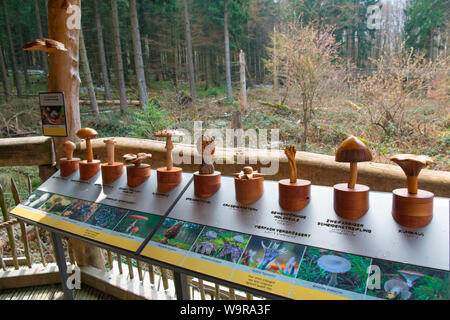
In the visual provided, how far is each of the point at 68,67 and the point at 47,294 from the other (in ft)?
6.36

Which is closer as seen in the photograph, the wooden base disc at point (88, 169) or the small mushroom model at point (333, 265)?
the small mushroom model at point (333, 265)

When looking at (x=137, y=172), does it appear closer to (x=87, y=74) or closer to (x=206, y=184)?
(x=206, y=184)

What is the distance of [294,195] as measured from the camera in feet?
2.97

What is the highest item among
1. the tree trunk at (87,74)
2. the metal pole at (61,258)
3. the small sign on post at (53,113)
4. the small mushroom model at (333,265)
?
the tree trunk at (87,74)

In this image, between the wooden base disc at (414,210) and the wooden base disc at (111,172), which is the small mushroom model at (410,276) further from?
the wooden base disc at (111,172)

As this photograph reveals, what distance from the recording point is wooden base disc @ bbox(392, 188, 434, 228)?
74 cm

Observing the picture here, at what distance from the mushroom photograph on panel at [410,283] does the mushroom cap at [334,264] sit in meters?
0.07

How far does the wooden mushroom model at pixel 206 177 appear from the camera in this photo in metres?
1.10

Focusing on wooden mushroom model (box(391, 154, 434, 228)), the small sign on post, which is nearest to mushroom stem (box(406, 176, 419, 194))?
wooden mushroom model (box(391, 154, 434, 228))

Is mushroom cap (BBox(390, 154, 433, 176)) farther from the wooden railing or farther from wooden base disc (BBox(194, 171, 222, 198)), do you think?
the wooden railing

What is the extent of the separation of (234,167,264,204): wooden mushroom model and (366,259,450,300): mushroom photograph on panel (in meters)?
0.42

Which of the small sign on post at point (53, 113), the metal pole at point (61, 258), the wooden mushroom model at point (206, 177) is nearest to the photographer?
the wooden mushroom model at point (206, 177)

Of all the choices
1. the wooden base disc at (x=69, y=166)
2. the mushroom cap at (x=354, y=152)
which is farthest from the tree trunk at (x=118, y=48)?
the mushroom cap at (x=354, y=152)

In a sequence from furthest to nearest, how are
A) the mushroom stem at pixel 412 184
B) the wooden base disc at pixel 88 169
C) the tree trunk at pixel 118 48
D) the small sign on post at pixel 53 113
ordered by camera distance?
the tree trunk at pixel 118 48 → the small sign on post at pixel 53 113 → the wooden base disc at pixel 88 169 → the mushroom stem at pixel 412 184
